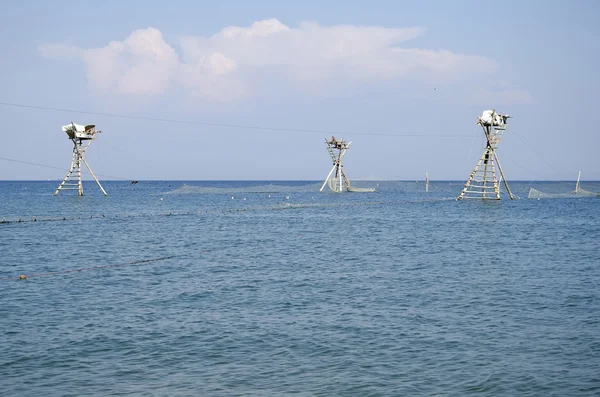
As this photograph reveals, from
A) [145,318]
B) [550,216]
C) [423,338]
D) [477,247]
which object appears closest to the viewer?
[423,338]

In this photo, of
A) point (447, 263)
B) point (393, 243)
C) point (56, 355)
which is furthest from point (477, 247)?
point (56, 355)

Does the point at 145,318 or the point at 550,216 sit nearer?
the point at 145,318

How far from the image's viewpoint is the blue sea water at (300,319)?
15.1 metres

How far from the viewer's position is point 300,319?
68.1 feet

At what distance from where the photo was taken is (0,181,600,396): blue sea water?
15.1 meters

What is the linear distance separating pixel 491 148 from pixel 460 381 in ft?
253

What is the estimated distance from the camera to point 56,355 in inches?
665

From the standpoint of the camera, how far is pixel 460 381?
1498cm

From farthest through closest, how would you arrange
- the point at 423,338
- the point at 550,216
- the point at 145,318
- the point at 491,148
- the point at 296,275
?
the point at 491,148 < the point at 550,216 < the point at 296,275 < the point at 145,318 < the point at 423,338

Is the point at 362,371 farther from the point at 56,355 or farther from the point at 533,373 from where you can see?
the point at 56,355

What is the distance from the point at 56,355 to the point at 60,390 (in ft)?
8.93

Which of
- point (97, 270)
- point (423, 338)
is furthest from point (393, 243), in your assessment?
point (423, 338)

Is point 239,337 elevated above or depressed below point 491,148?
below

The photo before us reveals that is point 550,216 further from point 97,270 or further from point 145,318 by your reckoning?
point 145,318
